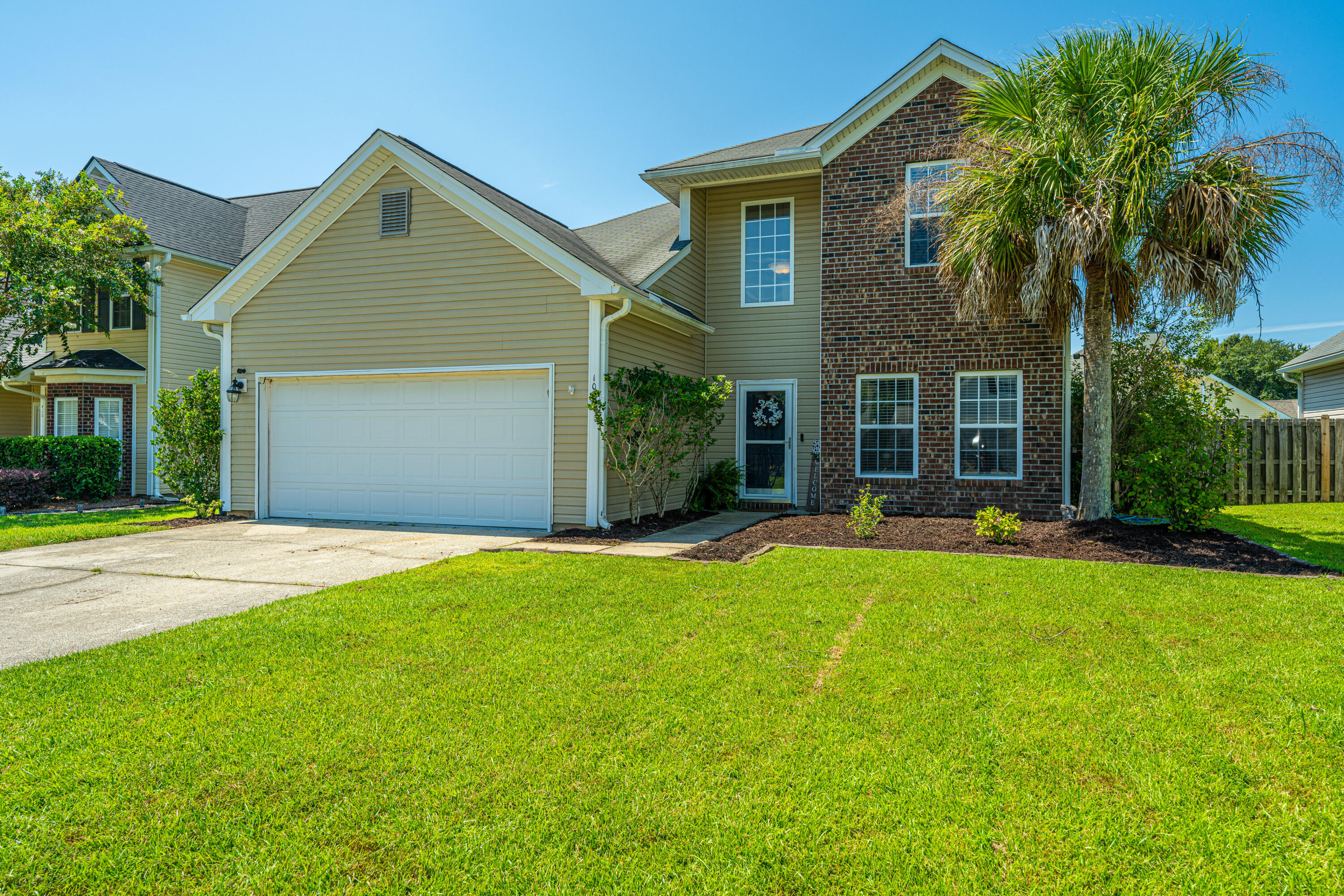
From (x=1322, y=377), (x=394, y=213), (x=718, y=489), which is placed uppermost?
(x=394, y=213)

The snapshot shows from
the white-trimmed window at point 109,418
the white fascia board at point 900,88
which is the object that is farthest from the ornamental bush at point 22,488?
the white fascia board at point 900,88

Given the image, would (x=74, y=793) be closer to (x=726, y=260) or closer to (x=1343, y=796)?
(x=1343, y=796)

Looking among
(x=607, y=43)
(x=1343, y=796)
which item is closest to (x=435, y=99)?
(x=607, y=43)

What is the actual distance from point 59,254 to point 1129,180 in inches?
737

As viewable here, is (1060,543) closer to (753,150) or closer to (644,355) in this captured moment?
(644,355)

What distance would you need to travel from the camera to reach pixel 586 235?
1525 cm

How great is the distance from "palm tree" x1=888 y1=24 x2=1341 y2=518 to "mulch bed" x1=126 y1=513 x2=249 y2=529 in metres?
11.5

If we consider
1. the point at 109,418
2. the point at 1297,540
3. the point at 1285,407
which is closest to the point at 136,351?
the point at 109,418

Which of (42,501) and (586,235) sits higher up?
(586,235)

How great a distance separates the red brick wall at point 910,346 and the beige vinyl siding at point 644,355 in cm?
225

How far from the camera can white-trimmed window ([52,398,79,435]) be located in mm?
16203

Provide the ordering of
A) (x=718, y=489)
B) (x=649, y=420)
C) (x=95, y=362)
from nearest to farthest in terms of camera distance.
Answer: (x=649, y=420)
(x=718, y=489)
(x=95, y=362)

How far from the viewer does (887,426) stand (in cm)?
1134

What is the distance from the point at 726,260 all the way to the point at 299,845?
460 inches
